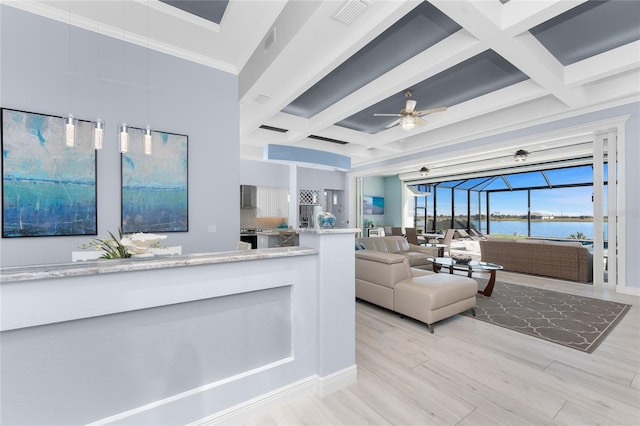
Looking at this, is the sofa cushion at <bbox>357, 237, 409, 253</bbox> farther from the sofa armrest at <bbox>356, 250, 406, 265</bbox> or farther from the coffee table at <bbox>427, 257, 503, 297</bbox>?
the sofa armrest at <bbox>356, 250, 406, 265</bbox>

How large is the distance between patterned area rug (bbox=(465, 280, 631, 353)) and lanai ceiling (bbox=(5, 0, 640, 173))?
3080 mm

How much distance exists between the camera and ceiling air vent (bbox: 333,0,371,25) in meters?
2.41

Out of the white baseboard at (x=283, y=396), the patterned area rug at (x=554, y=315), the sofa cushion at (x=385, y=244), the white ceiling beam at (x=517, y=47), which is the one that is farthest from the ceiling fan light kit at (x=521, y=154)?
the white baseboard at (x=283, y=396)

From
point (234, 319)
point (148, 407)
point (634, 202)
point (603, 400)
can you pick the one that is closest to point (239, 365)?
point (234, 319)

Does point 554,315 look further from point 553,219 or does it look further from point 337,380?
point 553,219

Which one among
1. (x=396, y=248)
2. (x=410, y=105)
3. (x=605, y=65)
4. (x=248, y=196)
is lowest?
(x=396, y=248)

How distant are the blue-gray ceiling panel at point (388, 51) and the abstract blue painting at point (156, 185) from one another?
2441 mm

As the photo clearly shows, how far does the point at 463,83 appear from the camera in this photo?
4.41 m

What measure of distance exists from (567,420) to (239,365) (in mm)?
2040

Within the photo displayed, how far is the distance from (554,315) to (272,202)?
6897 mm

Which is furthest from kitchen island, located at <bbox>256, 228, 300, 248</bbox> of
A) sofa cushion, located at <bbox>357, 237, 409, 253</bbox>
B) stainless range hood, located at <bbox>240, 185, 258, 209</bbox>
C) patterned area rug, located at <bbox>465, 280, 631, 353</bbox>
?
patterned area rug, located at <bbox>465, 280, 631, 353</bbox>

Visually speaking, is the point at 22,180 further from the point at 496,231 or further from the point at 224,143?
the point at 496,231

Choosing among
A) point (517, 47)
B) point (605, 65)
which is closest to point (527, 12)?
point (517, 47)

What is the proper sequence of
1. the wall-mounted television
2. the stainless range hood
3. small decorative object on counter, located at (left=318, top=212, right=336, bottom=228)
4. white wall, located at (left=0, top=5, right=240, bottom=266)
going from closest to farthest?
small decorative object on counter, located at (left=318, top=212, right=336, bottom=228) < white wall, located at (left=0, top=5, right=240, bottom=266) < the stainless range hood < the wall-mounted television
